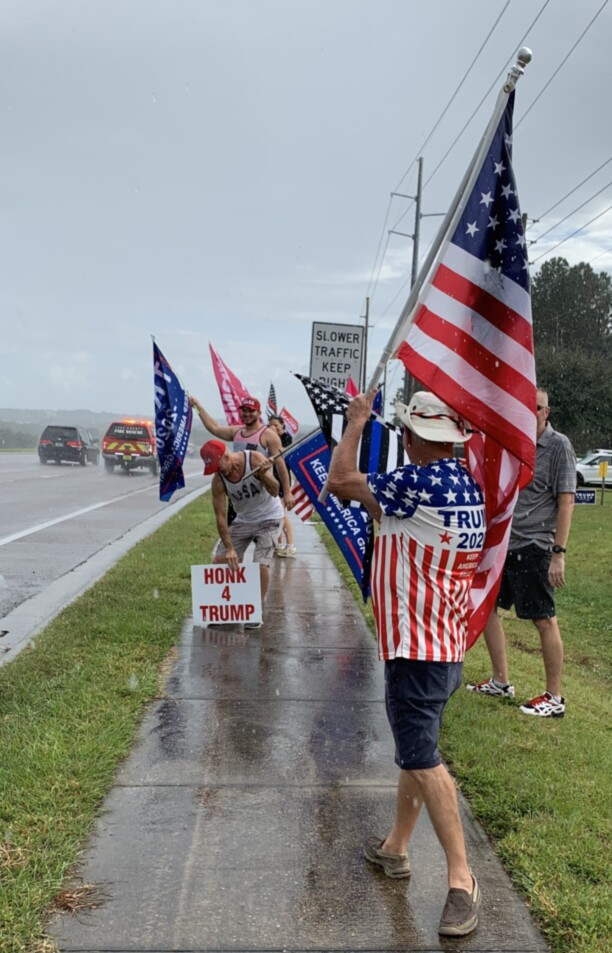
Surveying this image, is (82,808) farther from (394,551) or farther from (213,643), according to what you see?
(213,643)

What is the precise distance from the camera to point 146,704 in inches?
200

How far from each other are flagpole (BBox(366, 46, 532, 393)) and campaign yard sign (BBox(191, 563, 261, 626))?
3.72 m

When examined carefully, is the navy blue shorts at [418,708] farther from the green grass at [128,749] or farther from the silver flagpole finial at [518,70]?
the silver flagpole finial at [518,70]

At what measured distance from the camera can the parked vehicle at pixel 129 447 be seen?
3384cm

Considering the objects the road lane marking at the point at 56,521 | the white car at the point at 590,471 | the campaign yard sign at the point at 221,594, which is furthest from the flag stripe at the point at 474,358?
the white car at the point at 590,471

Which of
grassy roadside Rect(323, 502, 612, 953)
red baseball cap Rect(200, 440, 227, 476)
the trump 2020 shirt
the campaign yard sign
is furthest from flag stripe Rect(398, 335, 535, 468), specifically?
the campaign yard sign

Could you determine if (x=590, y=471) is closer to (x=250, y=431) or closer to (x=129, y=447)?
(x=129, y=447)

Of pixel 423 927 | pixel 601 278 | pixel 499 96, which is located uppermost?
pixel 601 278

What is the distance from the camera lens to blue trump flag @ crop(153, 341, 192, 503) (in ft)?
25.8

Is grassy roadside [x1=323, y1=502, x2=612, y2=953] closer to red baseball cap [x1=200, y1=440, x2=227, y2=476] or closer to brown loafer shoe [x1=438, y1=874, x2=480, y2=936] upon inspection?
brown loafer shoe [x1=438, y1=874, x2=480, y2=936]

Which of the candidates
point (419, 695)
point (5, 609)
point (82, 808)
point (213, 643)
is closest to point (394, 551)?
point (419, 695)

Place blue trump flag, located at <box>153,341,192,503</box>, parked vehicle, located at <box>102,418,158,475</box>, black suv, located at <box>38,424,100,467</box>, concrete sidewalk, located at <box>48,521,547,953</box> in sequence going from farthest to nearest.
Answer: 1. black suv, located at <box>38,424,100,467</box>
2. parked vehicle, located at <box>102,418,158,475</box>
3. blue trump flag, located at <box>153,341,192,503</box>
4. concrete sidewalk, located at <box>48,521,547,953</box>

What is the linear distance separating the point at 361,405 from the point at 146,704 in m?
2.74

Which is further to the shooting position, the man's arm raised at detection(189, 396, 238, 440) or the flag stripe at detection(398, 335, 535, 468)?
the man's arm raised at detection(189, 396, 238, 440)
